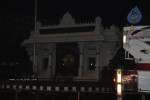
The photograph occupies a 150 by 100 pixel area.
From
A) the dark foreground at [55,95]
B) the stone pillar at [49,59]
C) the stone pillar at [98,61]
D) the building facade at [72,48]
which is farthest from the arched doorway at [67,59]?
the dark foreground at [55,95]

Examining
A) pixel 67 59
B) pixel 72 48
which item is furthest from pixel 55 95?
pixel 67 59

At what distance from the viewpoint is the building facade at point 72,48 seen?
1199 inches

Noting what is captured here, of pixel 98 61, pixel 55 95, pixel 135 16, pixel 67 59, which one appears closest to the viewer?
pixel 135 16

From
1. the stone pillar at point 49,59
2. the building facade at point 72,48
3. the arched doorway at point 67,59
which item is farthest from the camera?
the stone pillar at point 49,59

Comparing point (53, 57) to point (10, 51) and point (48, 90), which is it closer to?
point (10, 51)

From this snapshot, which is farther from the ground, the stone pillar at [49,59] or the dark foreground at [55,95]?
the stone pillar at [49,59]

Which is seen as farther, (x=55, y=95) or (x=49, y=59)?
(x=49, y=59)

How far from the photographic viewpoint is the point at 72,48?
1298 inches

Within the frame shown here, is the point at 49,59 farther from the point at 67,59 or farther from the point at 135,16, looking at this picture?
the point at 135,16

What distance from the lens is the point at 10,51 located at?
36.4 m

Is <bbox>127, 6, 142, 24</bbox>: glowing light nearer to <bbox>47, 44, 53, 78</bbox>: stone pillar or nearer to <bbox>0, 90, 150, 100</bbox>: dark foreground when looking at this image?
<bbox>0, 90, 150, 100</bbox>: dark foreground

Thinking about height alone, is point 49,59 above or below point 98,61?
above

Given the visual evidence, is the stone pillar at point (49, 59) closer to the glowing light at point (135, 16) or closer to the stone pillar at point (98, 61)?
the stone pillar at point (98, 61)

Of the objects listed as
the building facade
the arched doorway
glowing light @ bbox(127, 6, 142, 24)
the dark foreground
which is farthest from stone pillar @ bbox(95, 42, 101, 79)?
glowing light @ bbox(127, 6, 142, 24)
